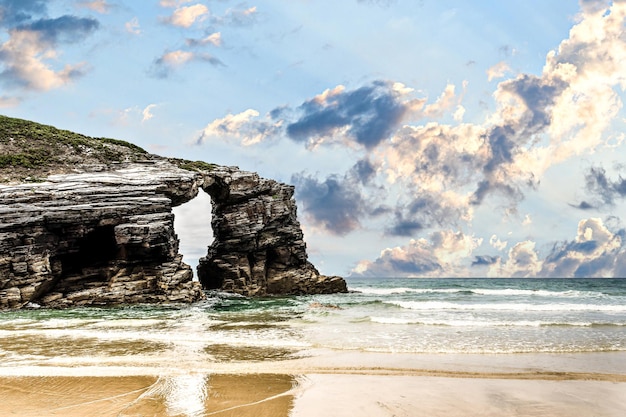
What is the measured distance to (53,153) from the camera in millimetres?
37594

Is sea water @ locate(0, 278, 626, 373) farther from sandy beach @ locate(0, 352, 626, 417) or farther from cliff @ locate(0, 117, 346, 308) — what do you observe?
cliff @ locate(0, 117, 346, 308)

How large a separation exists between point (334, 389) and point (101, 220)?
27466 millimetres

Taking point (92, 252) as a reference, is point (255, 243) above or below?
above

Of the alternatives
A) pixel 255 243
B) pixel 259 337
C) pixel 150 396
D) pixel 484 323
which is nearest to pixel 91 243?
pixel 255 243

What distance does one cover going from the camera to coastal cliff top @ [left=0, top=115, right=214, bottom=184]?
113 feet

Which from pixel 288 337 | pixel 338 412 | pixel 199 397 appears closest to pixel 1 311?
pixel 288 337

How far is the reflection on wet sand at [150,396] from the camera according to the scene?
6.93 m

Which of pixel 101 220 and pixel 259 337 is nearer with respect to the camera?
pixel 259 337

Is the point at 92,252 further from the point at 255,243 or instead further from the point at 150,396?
the point at 150,396

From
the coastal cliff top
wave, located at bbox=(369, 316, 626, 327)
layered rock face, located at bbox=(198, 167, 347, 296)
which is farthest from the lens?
layered rock face, located at bbox=(198, 167, 347, 296)

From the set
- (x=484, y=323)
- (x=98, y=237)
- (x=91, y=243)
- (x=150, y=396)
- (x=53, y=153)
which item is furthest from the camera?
(x=53, y=153)

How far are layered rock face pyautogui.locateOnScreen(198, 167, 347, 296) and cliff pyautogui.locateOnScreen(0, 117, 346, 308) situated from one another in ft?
0.45

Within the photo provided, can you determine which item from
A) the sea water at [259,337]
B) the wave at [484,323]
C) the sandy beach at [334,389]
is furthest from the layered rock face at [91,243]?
the sandy beach at [334,389]

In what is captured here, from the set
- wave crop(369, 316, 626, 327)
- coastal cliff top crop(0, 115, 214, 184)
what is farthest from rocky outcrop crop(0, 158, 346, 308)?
wave crop(369, 316, 626, 327)
